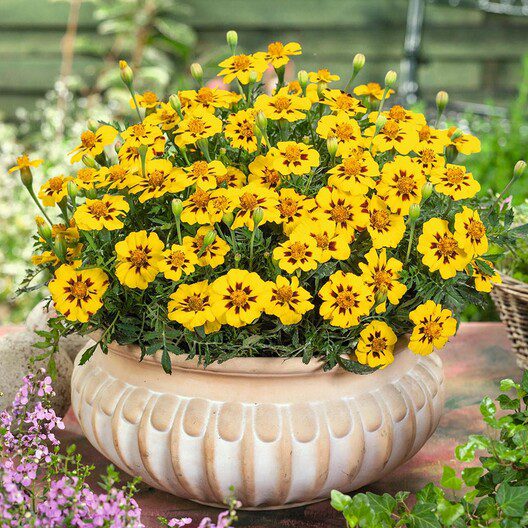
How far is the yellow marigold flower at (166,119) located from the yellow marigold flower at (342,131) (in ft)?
0.57

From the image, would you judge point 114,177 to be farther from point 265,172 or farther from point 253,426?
point 253,426

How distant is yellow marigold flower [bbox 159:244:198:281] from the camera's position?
80 cm

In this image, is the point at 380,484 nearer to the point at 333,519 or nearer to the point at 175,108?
the point at 333,519

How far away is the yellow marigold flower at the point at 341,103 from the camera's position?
3.07 feet

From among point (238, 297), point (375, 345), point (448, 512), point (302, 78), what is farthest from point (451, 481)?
point (302, 78)

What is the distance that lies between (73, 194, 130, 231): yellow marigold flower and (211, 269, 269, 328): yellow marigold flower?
0.12 m

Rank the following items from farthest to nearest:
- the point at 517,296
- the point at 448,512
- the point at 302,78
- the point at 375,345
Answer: the point at 517,296 → the point at 302,78 → the point at 375,345 → the point at 448,512

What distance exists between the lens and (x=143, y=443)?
2.91 feet

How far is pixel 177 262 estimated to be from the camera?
803 millimetres

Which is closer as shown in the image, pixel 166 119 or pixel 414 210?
pixel 414 210

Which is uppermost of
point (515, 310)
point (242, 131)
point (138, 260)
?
point (242, 131)

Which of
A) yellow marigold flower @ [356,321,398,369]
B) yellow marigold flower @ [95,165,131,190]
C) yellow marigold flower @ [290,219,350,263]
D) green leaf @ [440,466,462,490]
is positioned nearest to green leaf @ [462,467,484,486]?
green leaf @ [440,466,462,490]

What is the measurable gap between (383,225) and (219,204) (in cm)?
17

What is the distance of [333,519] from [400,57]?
3.33 m
